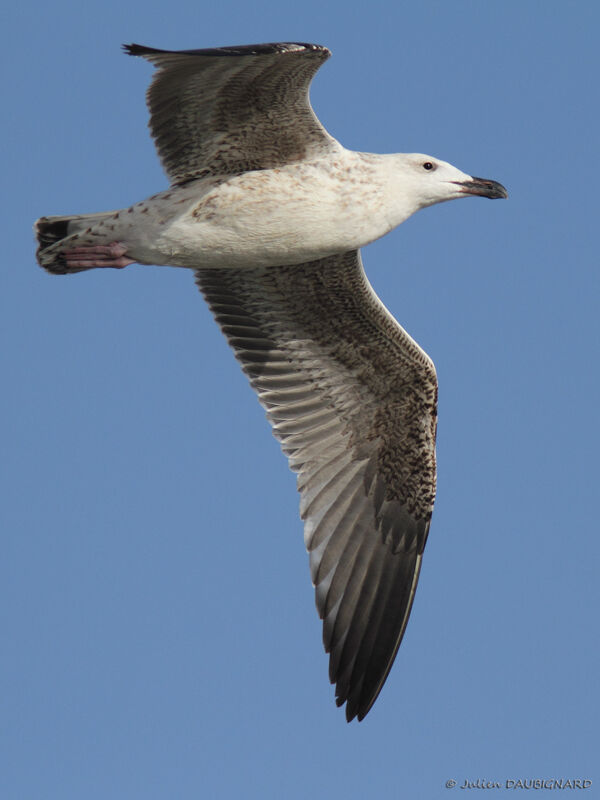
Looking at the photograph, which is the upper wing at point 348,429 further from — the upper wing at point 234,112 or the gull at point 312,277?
the upper wing at point 234,112

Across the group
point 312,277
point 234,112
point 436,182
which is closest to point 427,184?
point 436,182

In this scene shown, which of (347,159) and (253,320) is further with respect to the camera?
(253,320)

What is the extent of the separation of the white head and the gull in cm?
1

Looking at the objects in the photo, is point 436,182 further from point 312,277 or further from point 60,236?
point 60,236

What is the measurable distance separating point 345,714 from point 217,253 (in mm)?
3745

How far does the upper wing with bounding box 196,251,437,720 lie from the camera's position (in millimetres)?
10570

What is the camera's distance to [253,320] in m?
10.9

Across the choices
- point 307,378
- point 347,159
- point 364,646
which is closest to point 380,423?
point 307,378

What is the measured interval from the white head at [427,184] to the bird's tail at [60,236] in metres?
2.08

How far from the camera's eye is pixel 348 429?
11.2 m

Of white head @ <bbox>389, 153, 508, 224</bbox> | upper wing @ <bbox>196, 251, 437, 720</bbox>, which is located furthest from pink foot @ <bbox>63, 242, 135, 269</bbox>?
white head @ <bbox>389, 153, 508, 224</bbox>

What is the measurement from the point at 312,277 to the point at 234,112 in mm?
1689

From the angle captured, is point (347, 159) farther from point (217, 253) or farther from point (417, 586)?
point (417, 586)

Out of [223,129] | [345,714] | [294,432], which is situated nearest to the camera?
[223,129]
